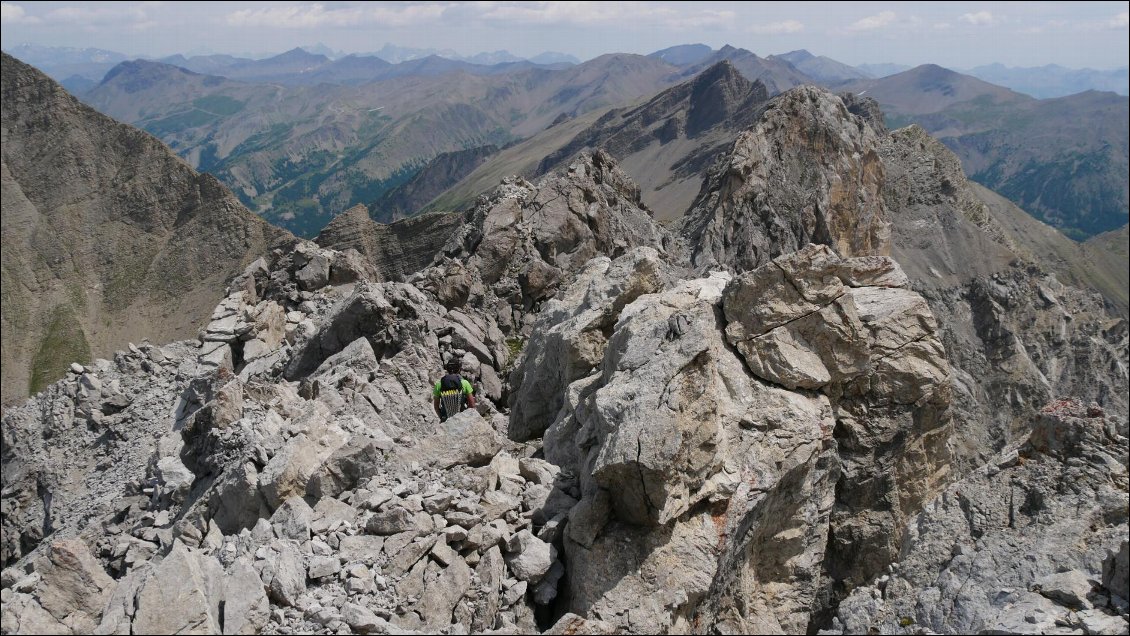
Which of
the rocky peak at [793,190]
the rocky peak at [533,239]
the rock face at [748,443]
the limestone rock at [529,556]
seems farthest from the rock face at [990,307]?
the limestone rock at [529,556]

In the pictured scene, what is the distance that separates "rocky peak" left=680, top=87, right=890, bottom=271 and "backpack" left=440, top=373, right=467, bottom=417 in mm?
44347

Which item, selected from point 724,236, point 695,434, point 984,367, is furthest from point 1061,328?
point 695,434

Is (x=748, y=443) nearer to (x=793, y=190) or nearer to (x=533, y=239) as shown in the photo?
(x=533, y=239)

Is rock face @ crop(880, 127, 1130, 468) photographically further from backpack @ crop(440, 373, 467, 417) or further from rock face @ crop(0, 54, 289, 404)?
rock face @ crop(0, 54, 289, 404)

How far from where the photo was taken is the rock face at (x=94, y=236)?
141875 mm

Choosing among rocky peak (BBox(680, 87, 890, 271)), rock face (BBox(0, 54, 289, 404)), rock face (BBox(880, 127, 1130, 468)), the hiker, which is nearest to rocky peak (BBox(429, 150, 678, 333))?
rocky peak (BBox(680, 87, 890, 271))

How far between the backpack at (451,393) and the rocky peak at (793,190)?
44.3 m

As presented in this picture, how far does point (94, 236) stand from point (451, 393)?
178 metres

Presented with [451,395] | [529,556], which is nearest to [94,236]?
[451,395]

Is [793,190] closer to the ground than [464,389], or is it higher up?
higher up

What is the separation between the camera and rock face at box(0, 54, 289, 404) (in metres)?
142

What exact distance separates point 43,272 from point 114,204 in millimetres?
21670

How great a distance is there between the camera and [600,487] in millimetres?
16281

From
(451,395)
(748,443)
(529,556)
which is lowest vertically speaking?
(451,395)
